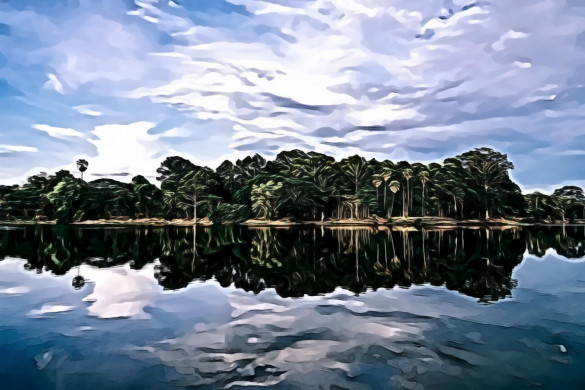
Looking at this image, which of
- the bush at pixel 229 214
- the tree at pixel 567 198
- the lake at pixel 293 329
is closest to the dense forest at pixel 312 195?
the bush at pixel 229 214

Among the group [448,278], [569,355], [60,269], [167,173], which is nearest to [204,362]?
[569,355]

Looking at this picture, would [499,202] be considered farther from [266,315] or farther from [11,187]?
[11,187]

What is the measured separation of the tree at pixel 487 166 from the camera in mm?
118812

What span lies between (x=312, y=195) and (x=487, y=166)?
5557cm

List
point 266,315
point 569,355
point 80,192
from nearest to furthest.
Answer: point 569,355
point 266,315
point 80,192

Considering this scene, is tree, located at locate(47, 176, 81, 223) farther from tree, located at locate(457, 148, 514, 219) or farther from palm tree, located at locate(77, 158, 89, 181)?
tree, located at locate(457, 148, 514, 219)

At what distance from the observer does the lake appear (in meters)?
7.64

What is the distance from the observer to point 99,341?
31.9 feet

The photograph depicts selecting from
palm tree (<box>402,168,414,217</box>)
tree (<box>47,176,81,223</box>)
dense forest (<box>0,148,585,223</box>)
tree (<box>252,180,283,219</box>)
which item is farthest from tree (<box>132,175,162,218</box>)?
palm tree (<box>402,168,414,217</box>)

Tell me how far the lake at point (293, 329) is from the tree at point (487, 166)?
107 meters

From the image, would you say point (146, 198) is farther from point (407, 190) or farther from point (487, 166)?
point (487, 166)

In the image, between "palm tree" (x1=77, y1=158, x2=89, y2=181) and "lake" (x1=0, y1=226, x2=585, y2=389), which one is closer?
"lake" (x1=0, y1=226, x2=585, y2=389)

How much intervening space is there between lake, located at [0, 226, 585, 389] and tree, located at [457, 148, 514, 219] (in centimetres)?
10707

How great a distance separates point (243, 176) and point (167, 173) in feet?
86.6
